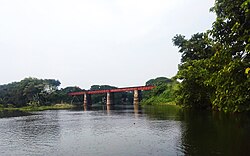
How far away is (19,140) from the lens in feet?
81.1

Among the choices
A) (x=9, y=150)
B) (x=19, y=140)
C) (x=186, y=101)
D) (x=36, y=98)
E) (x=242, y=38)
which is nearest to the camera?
(x=242, y=38)

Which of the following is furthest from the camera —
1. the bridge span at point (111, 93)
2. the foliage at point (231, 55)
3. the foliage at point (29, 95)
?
the bridge span at point (111, 93)

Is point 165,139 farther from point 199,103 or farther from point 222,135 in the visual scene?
point 199,103

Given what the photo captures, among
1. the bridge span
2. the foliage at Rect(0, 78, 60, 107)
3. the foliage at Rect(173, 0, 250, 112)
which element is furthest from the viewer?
the bridge span

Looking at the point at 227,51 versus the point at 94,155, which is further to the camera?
the point at 94,155

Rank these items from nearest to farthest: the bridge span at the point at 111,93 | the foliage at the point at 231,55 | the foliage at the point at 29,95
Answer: the foliage at the point at 231,55 < the foliage at the point at 29,95 < the bridge span at the point at 111,93

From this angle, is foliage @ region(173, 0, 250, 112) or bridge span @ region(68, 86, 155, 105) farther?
bridge span @ region(68, 86, 155, 105)

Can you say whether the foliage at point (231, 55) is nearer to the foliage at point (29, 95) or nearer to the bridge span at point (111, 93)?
the foliage at point (29, 95)

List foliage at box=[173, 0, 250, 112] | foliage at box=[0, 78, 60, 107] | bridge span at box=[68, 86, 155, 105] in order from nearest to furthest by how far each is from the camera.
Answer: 1. foliage at box=[173, 0, 250, 112]
2. foliage at box=[0, 78, 60, 107]
3. bridge span at box=[68, 86, 155, 105]

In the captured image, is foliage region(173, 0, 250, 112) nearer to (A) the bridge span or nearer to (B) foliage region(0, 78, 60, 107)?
(B) foliage region(0, 78, 60, 107)

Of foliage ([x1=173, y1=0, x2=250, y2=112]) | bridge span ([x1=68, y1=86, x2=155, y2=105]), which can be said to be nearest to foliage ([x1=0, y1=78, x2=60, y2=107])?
bridge span ([x1=68, y1=86, x2=155, y2=105])

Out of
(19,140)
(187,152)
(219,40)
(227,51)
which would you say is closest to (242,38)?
(227,51)

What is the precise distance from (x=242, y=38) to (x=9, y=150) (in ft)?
58.1

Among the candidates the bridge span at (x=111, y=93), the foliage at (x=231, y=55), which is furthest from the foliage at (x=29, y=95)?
the foliage at (x=231, y=55)
